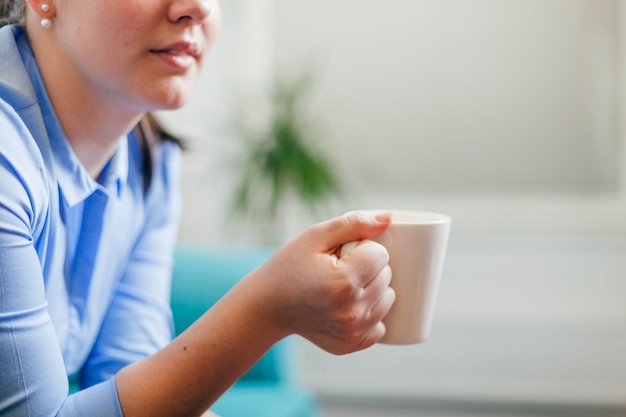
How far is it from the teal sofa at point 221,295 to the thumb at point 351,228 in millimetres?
1041

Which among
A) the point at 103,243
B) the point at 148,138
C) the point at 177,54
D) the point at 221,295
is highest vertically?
the point at 177,54

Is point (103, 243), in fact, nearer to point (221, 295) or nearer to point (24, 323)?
point (24, 323)

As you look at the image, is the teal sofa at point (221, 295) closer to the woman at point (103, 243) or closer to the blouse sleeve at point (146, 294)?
the blouse sleeve at point (146, 294)

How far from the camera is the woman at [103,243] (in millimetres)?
712

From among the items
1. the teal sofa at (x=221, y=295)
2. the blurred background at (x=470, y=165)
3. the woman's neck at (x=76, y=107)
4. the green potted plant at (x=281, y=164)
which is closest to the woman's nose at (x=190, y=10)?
the woman's neck at (x=76, y=107)

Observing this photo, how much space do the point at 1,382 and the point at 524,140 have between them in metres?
2.55

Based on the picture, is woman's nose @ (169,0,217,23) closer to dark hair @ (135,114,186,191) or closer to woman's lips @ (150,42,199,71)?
woman's lips @ (150,42,199,71)

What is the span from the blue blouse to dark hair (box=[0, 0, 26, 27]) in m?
0.04

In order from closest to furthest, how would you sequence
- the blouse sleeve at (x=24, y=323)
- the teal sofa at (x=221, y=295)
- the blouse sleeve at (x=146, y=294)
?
1. the blouse sleeve at (x=24, y=323)
2. the blouse sleeve at (x=146, y=294)
3. the teal sofa at (x=221, y=295)

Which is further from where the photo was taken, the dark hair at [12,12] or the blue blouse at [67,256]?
the dark hair at [12,12]

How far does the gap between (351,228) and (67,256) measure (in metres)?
0.43

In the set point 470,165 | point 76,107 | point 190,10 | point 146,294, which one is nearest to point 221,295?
point 146,294

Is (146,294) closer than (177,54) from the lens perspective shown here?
No

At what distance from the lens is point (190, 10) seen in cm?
81
